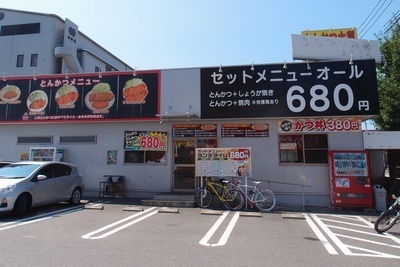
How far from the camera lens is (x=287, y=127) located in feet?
39.1

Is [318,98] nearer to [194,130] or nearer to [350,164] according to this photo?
[350,164]

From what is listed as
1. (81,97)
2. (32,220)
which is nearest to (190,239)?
(32,220)

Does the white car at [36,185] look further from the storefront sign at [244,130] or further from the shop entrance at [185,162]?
the storefront sign at [244,130]

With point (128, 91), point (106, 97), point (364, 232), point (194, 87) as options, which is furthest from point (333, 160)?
point (106, 97)

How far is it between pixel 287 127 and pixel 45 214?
358 inches

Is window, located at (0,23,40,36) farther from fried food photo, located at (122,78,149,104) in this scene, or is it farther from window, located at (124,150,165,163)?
window, located at (124,150,165,163)

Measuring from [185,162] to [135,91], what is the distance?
374 cm

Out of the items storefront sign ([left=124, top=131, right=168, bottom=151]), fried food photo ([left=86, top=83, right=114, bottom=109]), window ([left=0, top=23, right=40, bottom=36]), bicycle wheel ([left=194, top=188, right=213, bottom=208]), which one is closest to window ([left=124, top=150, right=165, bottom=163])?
storefront sign ([left=124, top=131, right=168, bottom=151])

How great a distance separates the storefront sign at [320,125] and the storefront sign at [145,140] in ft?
16.1

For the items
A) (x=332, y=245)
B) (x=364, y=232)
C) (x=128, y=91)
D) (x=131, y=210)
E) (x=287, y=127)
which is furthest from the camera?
(x=128, y=91)

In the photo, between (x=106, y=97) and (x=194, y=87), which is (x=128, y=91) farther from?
(x=194, y=87)

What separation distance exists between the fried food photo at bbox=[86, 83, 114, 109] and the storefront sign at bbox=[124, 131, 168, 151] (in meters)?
1.55

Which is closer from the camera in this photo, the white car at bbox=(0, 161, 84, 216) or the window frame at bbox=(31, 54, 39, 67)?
the white car at bbox=(0, 161, 84, 216)

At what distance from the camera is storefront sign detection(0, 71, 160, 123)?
1273cm
